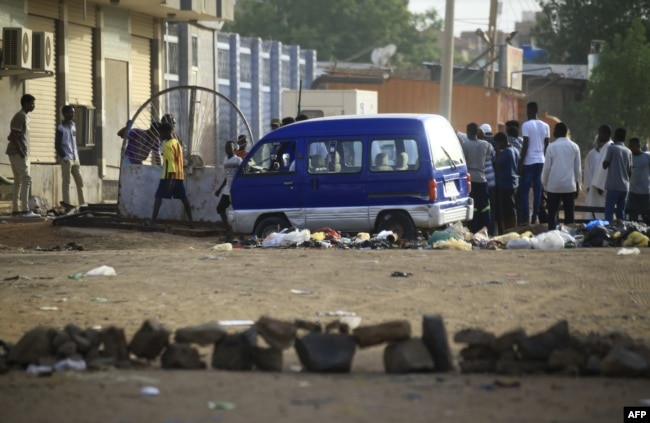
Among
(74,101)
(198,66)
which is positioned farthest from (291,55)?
(74,101)

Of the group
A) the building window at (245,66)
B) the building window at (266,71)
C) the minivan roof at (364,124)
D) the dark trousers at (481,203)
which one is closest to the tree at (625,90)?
the building window at (266,71)

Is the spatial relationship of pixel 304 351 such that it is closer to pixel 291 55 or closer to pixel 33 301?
pixel 33 301

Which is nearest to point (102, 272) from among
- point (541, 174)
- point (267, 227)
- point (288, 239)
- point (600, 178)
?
point (288, 239)

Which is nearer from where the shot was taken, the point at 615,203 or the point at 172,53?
the point at 615,203

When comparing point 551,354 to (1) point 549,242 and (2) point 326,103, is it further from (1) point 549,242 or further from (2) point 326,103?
(2) point 326,103

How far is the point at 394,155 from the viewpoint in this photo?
16.8m

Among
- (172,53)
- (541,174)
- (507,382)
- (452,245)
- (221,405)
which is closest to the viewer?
(221,405)

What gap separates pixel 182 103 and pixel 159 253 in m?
7.81

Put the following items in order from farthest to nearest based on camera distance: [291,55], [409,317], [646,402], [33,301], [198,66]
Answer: [291,55] → [198,66] → [33,301] → [409,317] → [646,402]

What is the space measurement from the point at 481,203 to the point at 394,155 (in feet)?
7.81

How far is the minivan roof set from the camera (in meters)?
16.8

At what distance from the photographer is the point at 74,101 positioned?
2622 centimetres

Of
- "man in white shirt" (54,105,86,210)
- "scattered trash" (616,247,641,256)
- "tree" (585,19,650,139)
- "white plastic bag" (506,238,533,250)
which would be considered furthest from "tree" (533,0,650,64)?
"scattered trash" (616,247,641,256)

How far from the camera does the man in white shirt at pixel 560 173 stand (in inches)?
691
